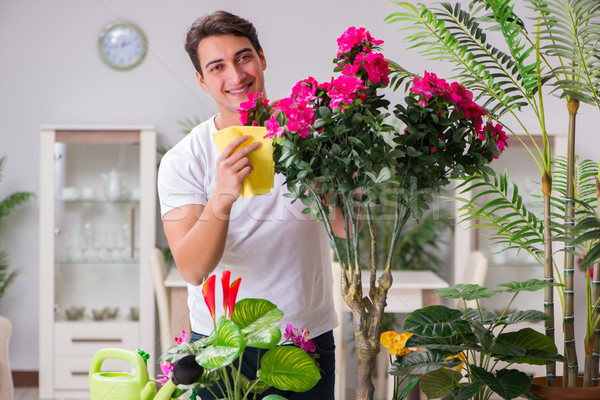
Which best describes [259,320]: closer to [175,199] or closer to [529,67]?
[175,199]

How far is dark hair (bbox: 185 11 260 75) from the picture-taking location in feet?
3.57

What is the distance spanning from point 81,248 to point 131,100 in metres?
0.95

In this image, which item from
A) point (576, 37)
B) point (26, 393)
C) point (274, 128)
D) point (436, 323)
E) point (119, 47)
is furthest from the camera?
point (119, 47)

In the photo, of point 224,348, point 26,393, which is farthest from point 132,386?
point 26,393

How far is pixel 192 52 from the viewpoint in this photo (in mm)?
1120

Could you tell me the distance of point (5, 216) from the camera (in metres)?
3.57

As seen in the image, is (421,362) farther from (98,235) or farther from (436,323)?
(98,235)

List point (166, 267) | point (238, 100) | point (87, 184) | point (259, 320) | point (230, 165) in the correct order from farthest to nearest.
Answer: point (87, 184), point (166, 267), point (238, 100), point (230, 165), point (259, 320)

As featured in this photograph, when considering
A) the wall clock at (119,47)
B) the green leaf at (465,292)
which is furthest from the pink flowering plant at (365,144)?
the wall clock at (119,47)

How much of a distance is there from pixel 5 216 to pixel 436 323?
331 centimetres

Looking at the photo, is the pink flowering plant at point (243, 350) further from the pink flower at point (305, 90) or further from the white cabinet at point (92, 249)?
the white cabinet at point (92, 249)

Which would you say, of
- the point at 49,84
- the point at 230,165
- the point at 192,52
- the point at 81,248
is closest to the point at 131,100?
the point at 49,84

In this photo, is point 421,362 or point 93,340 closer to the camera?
point 421,362

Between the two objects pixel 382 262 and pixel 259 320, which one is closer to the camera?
pixel 259 320
